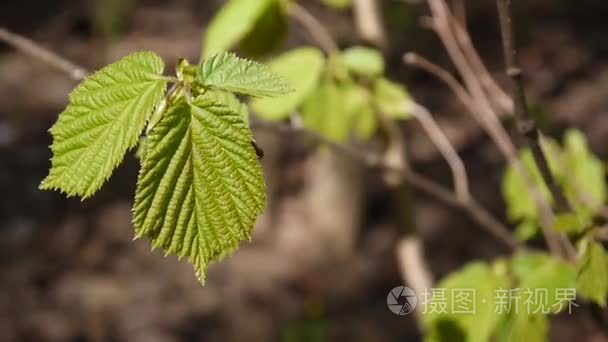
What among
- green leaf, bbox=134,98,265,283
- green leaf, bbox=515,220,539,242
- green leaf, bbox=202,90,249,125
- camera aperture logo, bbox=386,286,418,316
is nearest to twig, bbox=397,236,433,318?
camera aperture logo, bbox=386,286,418,316

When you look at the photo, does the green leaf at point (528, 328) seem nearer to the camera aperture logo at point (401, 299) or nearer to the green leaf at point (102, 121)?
the camera aperture logo at point (401, 299)

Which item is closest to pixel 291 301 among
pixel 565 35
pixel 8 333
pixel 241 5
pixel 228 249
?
pixel 8 333

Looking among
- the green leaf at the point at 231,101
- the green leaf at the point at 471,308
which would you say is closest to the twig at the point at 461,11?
the green leaf at the point at 471,308

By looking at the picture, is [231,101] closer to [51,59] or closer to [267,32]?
[51,59]

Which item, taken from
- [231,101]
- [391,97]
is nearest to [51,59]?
[231,101]

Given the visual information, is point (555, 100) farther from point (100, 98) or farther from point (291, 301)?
point (100, 98)

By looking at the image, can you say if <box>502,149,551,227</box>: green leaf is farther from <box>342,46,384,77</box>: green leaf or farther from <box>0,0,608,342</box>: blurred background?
<box>0,0,608,342</box>: blurred background
